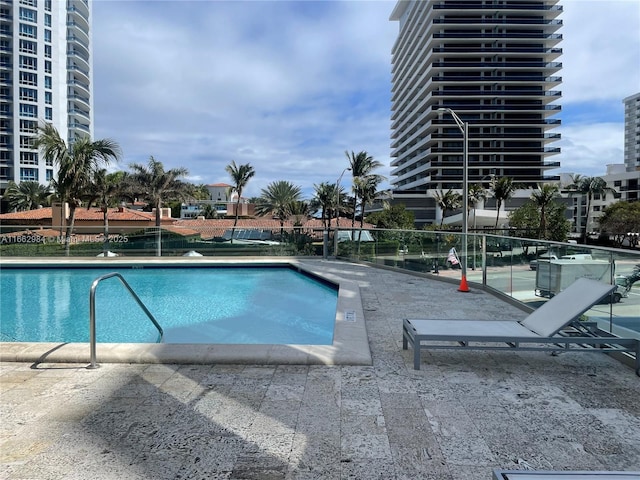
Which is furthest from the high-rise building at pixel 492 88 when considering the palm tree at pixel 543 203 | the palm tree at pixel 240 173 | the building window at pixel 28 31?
the building window at pixel 28 31

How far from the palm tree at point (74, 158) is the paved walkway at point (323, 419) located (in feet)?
57.8

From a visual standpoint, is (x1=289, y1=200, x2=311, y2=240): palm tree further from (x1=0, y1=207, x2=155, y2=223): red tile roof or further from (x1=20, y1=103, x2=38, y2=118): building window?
(x1=20, y1=103, x2=38, y2=118): building window

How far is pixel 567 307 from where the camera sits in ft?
14.9

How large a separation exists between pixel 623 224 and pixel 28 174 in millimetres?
82008

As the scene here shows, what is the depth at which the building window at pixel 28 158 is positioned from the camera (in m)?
64.8

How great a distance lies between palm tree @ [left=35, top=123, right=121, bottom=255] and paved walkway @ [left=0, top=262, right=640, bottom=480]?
17628 mm

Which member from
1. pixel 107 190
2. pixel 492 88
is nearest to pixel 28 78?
pixel 107 190

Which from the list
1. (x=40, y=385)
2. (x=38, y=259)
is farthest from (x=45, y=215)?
(x=40, y=385)

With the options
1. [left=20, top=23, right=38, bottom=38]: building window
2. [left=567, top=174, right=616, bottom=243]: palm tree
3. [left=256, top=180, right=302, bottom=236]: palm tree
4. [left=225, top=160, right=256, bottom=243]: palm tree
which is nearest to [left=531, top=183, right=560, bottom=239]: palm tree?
[left=256, top=180, right=302, bottom=236]: palm tree

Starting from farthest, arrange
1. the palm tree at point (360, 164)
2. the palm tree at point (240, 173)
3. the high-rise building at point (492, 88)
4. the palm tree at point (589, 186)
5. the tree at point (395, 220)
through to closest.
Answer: the high-rise building at point (492, 88) < the palm tree at point (589, 186) < the palm tree at point (360, 164) < the palm tree at point (240, 173) < the tree at point (395, 220)

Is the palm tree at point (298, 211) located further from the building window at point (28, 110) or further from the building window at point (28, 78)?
the building window at point (28, 78)

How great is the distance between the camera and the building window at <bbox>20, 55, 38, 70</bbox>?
65.1 m

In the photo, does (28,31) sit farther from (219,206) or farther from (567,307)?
(567,307)

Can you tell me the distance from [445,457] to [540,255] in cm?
503
